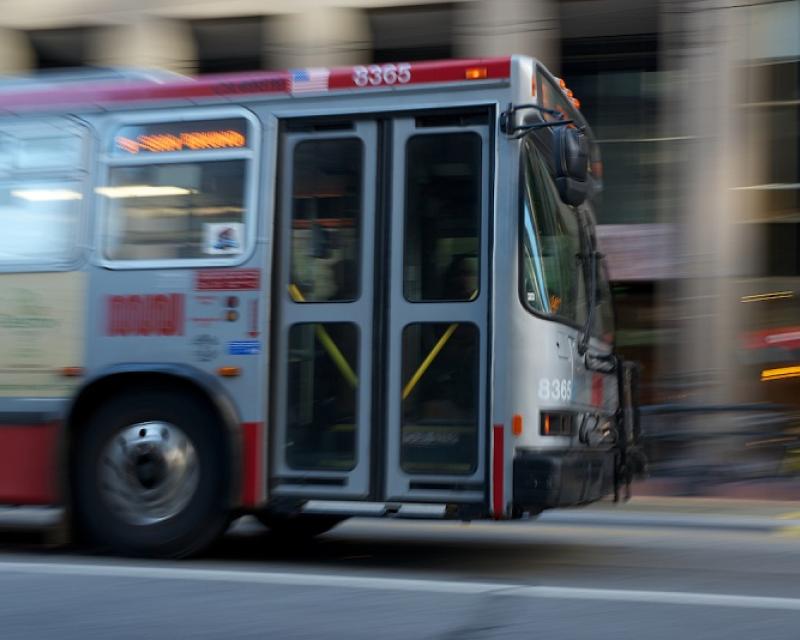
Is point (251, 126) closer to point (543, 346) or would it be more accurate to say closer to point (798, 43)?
point (543, 346)

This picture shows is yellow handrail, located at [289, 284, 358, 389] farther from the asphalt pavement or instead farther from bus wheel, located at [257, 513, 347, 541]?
bus wheel, located at [257, 513, 347, 541]

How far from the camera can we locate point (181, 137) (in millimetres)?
7652

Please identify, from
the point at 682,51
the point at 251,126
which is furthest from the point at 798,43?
the point at 251,126

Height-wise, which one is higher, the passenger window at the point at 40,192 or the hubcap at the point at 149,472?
the passenger window at the point at 40,192

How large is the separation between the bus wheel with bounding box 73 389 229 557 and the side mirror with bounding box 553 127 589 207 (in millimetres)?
2426

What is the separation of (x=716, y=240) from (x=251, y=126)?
9.07m

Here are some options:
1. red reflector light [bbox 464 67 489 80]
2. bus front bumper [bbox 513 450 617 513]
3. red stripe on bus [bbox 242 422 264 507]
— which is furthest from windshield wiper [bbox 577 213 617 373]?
red stripe on bus [bbox 242 422 264 507]

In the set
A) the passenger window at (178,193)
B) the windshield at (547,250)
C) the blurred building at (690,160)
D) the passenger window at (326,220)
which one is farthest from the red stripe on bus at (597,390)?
the blurred building at (690,160)

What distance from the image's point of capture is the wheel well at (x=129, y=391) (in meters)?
7.29

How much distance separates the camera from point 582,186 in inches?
277

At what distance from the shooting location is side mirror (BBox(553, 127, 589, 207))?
686 cm

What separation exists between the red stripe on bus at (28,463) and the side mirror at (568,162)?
3362 mm

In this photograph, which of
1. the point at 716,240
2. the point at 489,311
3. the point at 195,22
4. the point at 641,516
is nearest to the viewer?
the point at 489,311

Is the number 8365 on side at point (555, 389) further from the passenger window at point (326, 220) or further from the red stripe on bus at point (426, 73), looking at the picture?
the red stripe on bus at point (426, 73)
